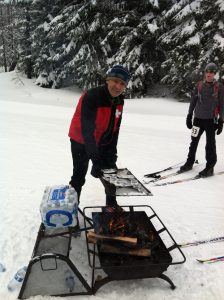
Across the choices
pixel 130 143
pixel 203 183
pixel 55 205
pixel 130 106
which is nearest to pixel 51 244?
pixel 55 205

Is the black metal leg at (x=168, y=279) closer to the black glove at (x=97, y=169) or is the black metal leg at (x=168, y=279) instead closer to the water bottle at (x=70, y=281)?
the water bottle at (x=70, y=281)

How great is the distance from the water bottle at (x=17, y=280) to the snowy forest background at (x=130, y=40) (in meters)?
15.1

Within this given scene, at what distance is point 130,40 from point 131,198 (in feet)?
49.3

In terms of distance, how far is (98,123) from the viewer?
3.98 m

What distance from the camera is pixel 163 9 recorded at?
19.9 meters

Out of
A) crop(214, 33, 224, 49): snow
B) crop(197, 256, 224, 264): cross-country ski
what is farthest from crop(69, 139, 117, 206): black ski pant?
crop(214, 33, 224, 49): snow

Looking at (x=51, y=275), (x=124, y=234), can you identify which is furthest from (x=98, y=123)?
(x=51, y=275)

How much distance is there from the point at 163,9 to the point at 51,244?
63.4 feet

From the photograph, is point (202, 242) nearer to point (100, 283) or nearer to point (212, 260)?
point (212, 260)

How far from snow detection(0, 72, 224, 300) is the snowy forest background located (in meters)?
6.04

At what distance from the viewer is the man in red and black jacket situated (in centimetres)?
373

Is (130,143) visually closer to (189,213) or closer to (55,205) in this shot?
(189,213)

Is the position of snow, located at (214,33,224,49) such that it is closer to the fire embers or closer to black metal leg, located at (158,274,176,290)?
the fire embers

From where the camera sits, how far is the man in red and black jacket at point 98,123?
12.2 feet
